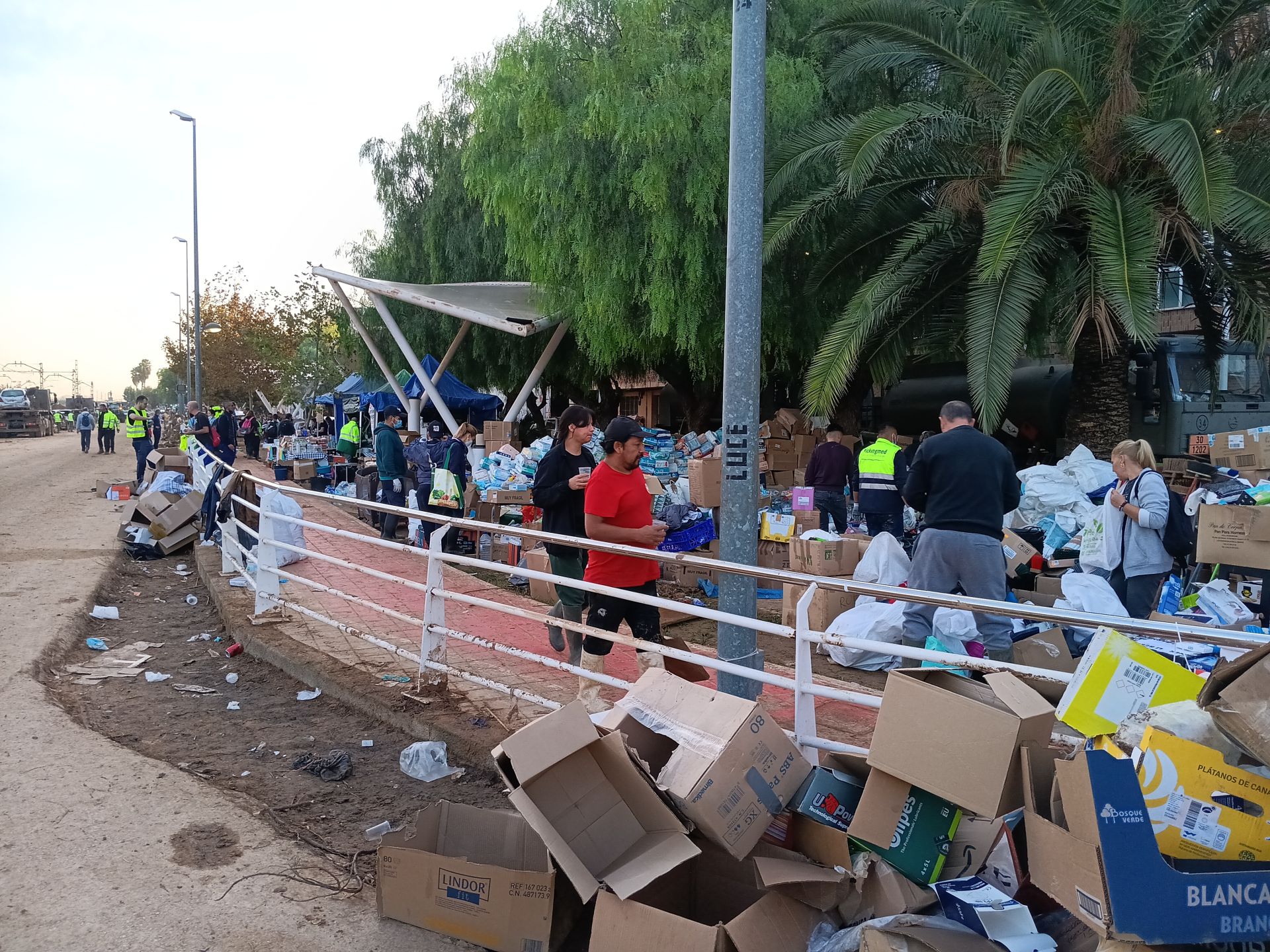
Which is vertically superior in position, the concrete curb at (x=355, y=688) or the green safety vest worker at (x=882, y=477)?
the green safety vest worker at (x=882, y=477)

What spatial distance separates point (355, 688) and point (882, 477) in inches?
253

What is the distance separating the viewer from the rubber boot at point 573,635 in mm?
5465

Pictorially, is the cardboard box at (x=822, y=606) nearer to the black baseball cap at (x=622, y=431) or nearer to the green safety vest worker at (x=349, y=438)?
the black baseball cap at (x=622, y=431)

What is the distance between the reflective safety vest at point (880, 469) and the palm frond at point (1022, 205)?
2154 millimetres

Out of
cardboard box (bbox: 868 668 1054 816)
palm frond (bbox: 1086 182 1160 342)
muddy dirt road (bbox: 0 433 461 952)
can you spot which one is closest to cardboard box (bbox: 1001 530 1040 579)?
palm frond (bbox: 1086 182 1160 342)

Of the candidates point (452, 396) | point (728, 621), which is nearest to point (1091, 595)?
point (728, 621)

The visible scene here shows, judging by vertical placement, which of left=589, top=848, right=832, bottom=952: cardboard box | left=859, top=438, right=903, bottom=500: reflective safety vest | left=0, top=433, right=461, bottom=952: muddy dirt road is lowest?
left=0, top=433, right=461, bottom=952: muddy dirt road

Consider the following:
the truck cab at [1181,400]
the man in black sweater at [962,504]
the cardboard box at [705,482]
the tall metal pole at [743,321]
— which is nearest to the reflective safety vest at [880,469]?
the cardboard box at [705,482]

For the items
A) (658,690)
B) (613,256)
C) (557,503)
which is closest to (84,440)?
(613,256)

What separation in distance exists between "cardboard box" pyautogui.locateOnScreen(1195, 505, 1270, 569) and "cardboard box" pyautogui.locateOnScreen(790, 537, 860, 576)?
2.65 m

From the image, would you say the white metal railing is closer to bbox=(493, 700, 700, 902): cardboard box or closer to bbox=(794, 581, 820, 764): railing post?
bbox=(794, 581, 820, 764): railing post

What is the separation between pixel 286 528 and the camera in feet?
29.2

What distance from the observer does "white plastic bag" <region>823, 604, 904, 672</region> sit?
6.44 metres

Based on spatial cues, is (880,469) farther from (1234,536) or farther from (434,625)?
(434,625)
